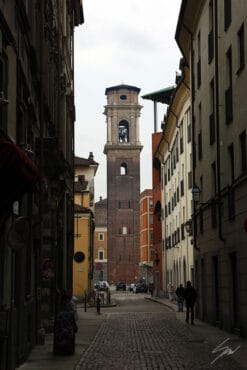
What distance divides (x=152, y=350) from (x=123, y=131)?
10647 cm

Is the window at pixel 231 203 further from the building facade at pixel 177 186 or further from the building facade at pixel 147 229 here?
the building facade at pixel 147 229

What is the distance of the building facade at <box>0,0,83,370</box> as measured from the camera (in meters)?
8.57

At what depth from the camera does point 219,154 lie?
2503cm

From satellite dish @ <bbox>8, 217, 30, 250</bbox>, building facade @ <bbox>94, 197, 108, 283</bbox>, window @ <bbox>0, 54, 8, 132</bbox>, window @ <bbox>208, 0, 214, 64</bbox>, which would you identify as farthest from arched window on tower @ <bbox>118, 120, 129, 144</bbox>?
satellite dish @ <bbox>8, 217, 30, 250</bbox>

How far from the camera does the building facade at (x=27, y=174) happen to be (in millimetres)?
8570

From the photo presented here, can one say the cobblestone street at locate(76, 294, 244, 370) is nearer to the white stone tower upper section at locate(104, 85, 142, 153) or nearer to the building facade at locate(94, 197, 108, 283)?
the white stone tower upper section at locate(104, 85, 142, 153)

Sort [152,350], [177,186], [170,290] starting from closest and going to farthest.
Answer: [152,350] < [177,186] < [170,290]

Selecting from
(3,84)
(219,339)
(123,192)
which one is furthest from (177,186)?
(123,192)

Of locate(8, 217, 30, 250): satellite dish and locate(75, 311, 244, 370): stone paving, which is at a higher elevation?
locate(8, 217, 30, 250): satellite dish

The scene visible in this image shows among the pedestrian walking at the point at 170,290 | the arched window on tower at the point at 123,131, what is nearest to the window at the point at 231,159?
the pedestrian walking at the point at 170,290

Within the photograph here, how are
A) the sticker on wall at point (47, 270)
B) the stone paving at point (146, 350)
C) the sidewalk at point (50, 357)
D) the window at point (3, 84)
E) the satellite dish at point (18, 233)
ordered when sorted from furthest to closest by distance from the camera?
the sticker on wall at point (47, 270)
the stone paving at point (146, 350)
the sidewalk at point (50, 357)
the window at point (3, 84)
the satellite dish at point (18, 233)

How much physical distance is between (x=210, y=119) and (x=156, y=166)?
41304 mm

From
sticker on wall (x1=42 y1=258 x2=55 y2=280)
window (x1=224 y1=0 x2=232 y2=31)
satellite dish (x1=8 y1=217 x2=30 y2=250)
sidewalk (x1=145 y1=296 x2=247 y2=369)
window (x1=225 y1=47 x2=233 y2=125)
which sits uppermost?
window (x1=224 y1=0 x2=232 y2=31)

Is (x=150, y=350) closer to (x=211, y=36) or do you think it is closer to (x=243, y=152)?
(x=243, y=152)
